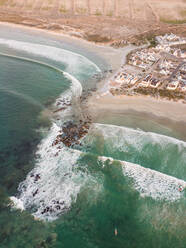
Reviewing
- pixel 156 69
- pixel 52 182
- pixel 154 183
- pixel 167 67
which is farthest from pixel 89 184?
pixel 167 67

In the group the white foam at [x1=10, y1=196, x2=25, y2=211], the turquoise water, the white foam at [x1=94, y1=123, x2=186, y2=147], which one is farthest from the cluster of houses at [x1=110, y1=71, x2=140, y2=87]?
the white foam at [x1=10, y1=196, x2=25, y2=211]

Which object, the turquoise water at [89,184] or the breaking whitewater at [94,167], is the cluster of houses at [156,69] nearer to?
the turquoise water at [89,184]

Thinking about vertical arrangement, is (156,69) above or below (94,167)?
above

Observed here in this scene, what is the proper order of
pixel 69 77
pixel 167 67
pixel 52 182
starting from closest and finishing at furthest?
pixel 52 182 → pixel 69 77 → pixel 167 67

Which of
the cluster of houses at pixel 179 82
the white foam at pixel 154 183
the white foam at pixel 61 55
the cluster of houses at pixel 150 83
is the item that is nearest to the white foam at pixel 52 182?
the white foam at pixel 154 183

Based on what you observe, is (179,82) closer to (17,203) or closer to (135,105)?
(135,105)

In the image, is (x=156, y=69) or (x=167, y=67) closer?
(x=156, y=69)

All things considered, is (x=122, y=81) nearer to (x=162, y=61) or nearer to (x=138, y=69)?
(x=138, y=69)
